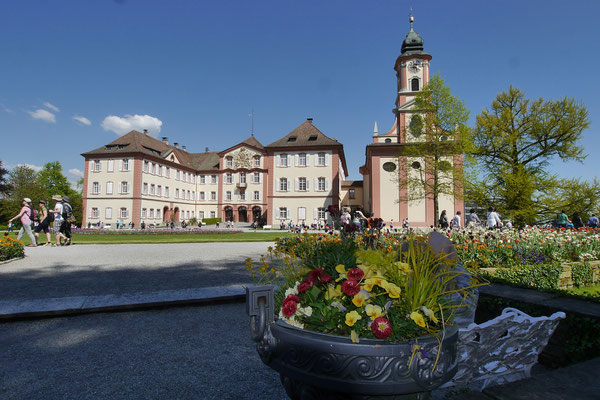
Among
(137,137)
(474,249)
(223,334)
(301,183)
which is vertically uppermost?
(137,137)

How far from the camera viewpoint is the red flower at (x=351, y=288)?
146cm

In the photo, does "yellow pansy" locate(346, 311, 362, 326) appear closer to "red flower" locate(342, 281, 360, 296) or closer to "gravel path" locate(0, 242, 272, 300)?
"red flower" locate(342, 281, 360, 296)

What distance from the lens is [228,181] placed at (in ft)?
163

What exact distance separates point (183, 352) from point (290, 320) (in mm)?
1986

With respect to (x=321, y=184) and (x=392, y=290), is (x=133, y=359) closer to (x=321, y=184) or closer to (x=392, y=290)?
(x=392, y=290)

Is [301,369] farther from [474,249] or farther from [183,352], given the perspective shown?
[474,249]

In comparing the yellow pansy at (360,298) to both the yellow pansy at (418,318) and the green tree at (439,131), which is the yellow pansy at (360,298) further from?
Result: the green tree at (439,131)

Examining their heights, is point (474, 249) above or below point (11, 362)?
above

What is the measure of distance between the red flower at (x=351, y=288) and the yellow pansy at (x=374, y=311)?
9 centimetres

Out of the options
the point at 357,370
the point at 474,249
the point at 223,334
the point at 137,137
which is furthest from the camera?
the point at 137,137

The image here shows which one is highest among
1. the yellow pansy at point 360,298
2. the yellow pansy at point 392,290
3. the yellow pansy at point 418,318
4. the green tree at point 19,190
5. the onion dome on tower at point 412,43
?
the onion dome on tower at point 412,43

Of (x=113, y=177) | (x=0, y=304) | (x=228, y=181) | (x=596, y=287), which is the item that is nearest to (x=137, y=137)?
(x=113, y=177)

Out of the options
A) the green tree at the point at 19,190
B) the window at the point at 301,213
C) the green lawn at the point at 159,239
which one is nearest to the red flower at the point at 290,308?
the green lawn at the point at 159,239

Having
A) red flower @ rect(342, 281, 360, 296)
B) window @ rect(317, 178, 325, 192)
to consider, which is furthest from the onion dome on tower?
red flower @ rect(342, 281, 360, 296)
